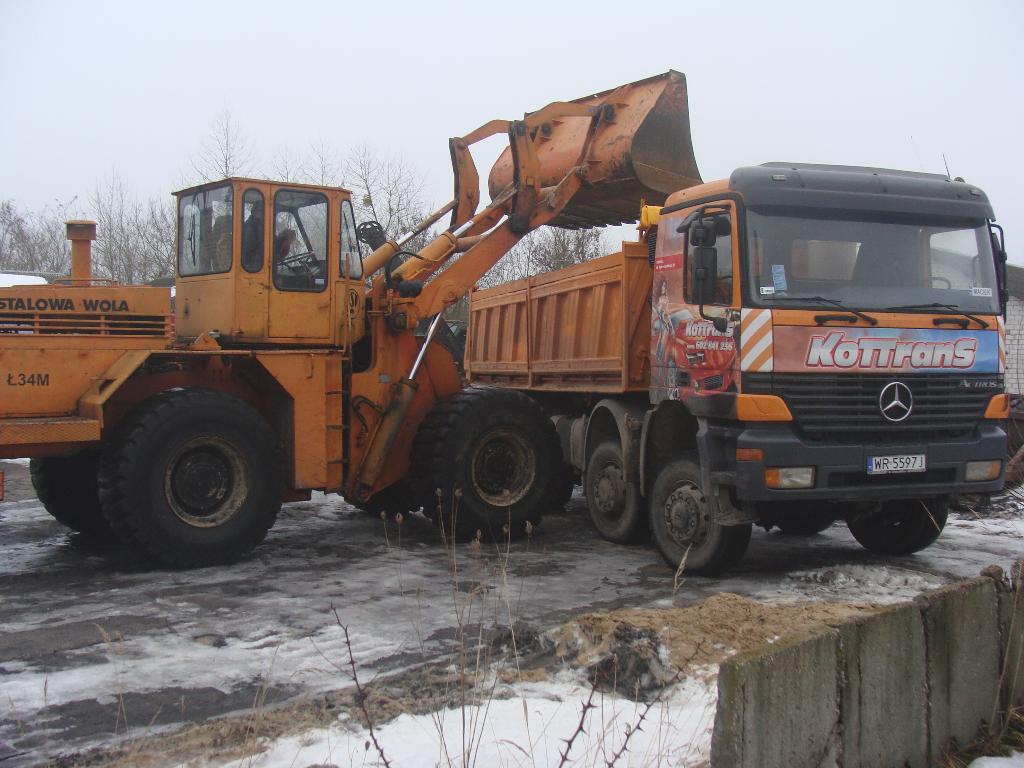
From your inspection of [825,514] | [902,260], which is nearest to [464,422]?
[825,514]

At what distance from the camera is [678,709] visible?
4.41 meters

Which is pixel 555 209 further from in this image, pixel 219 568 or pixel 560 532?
pixel 219 568

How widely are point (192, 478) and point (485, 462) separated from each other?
2656 mm

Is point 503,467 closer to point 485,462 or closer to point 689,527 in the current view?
point 485,462

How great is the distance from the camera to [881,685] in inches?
158

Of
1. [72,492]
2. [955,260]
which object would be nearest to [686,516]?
[955,260]

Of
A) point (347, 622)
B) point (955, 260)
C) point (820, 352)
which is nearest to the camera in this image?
point (347, 622)

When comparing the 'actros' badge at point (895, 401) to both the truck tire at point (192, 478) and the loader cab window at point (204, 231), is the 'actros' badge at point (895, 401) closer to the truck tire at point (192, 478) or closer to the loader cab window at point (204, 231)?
the truck tire at point (192, 478)

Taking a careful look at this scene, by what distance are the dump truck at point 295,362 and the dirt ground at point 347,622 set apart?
1.75 feet

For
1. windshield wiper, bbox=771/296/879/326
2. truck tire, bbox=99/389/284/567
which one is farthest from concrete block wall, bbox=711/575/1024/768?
truck tire, bbox=99/389/284/567

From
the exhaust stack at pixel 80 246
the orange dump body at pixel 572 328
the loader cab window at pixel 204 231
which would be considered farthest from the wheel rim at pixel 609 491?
the exhaust stack at pixel 80 246

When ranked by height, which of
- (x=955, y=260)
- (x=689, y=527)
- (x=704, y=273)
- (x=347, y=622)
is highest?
(x=955, y=260)

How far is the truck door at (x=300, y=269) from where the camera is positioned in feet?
27.1

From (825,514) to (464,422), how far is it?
10.3 ft
